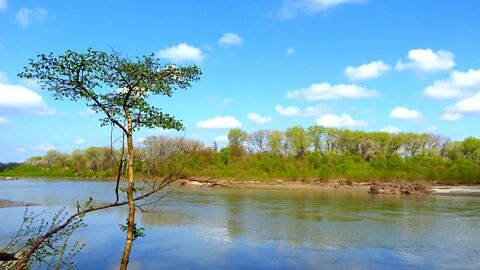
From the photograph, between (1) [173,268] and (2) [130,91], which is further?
(1) [173,268]

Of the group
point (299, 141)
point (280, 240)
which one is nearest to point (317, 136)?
point (299, 141)

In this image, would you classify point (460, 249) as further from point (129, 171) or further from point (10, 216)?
point (10, 216)

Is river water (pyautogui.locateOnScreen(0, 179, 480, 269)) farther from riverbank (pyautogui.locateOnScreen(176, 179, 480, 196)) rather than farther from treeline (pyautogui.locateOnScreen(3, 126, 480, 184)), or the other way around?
treeline (pyautogui.locateOnScreen(3, 126, 480, 184))

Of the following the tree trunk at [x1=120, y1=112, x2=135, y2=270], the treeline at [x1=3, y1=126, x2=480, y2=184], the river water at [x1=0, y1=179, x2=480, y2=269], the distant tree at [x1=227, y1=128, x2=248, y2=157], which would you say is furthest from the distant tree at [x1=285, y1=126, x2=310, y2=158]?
the tree trunk at [x1=120, y1=112, x2=135, y2=270]

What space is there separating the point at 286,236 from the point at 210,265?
5.93m

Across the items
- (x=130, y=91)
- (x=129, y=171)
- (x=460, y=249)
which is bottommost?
(x=460, y=249)

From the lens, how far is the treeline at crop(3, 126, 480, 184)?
67125mm

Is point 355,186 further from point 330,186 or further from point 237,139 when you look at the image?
point 237,139

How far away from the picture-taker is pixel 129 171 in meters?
6.05

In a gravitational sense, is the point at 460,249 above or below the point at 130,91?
below

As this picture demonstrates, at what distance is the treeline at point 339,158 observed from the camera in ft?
220

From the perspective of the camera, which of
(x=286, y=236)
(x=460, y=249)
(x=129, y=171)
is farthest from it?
(x=286, y=236)

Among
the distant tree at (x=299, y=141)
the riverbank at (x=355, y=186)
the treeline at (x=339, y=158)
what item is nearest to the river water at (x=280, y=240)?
the riverbank at (x=355, y=186)

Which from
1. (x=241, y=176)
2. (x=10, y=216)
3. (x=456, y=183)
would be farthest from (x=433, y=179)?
(x=10, y=216)
